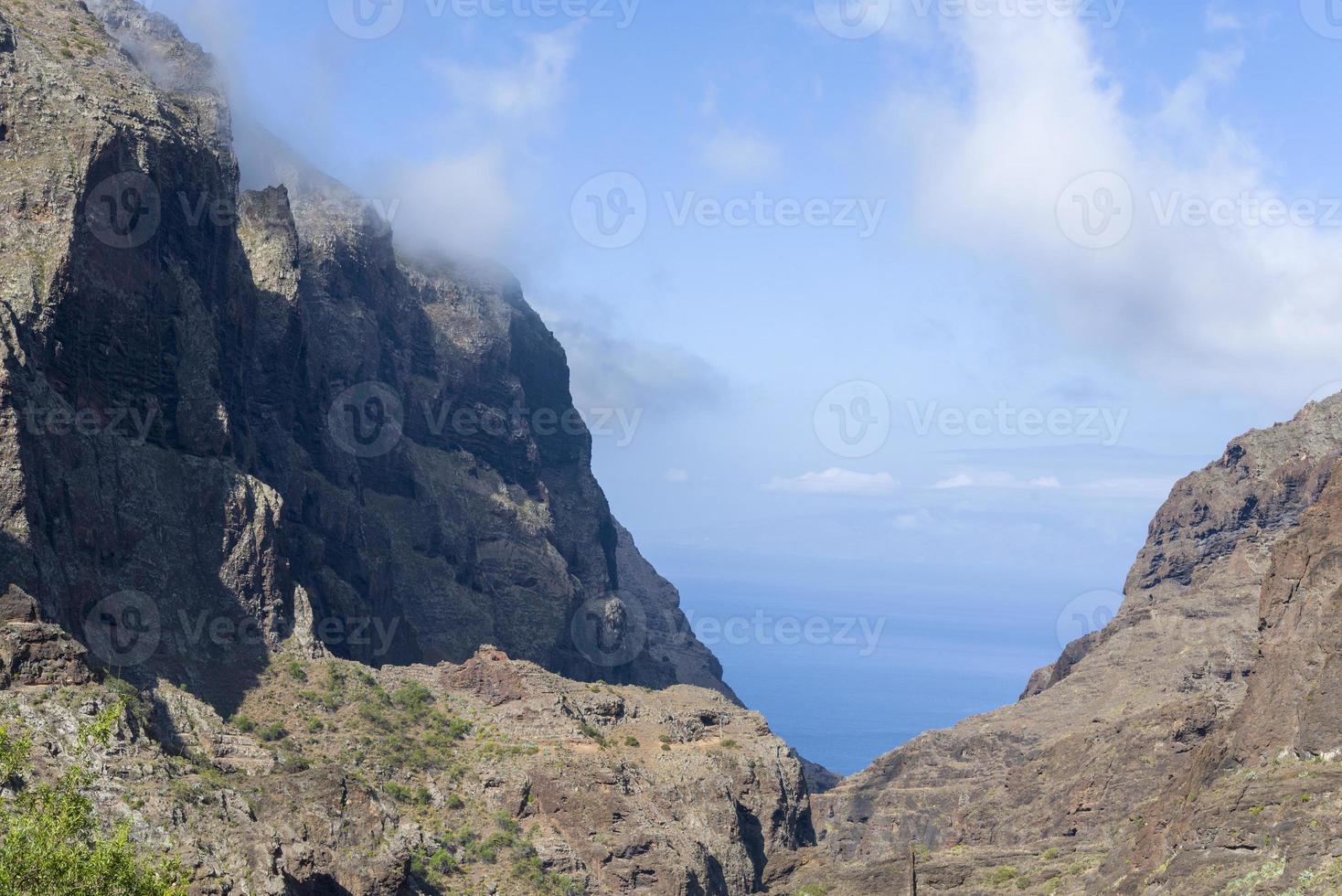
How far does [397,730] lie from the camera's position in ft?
368

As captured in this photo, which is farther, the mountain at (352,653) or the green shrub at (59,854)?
the mountain at (352,653)

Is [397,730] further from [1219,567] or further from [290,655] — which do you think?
[1219,567]

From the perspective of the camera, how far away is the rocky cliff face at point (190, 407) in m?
102

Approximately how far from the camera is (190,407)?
378ft

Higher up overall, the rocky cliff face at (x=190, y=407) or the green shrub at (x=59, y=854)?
the rocky cliff face at (x=190, y=407)

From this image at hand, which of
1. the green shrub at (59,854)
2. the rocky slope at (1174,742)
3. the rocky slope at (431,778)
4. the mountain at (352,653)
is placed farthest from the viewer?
the rocky slope at (1174,742)

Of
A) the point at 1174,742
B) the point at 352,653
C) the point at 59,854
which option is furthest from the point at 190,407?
the point at 1174,742

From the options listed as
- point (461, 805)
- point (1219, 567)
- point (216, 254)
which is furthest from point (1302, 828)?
point (1219, 567)

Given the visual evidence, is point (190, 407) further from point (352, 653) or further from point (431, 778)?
point (431, 778)

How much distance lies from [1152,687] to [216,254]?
94.2 metres

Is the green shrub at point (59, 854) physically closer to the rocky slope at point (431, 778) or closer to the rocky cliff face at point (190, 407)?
the rocky slope at point (431, 778)

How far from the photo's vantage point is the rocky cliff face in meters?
102

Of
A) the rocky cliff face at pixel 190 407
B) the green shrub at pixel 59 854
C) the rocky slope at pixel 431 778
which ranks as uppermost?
the rocky cliff face at pixel 190 407

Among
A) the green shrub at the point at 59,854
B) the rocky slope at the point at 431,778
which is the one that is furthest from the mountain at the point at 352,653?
the green shrub at the point at 59,854
